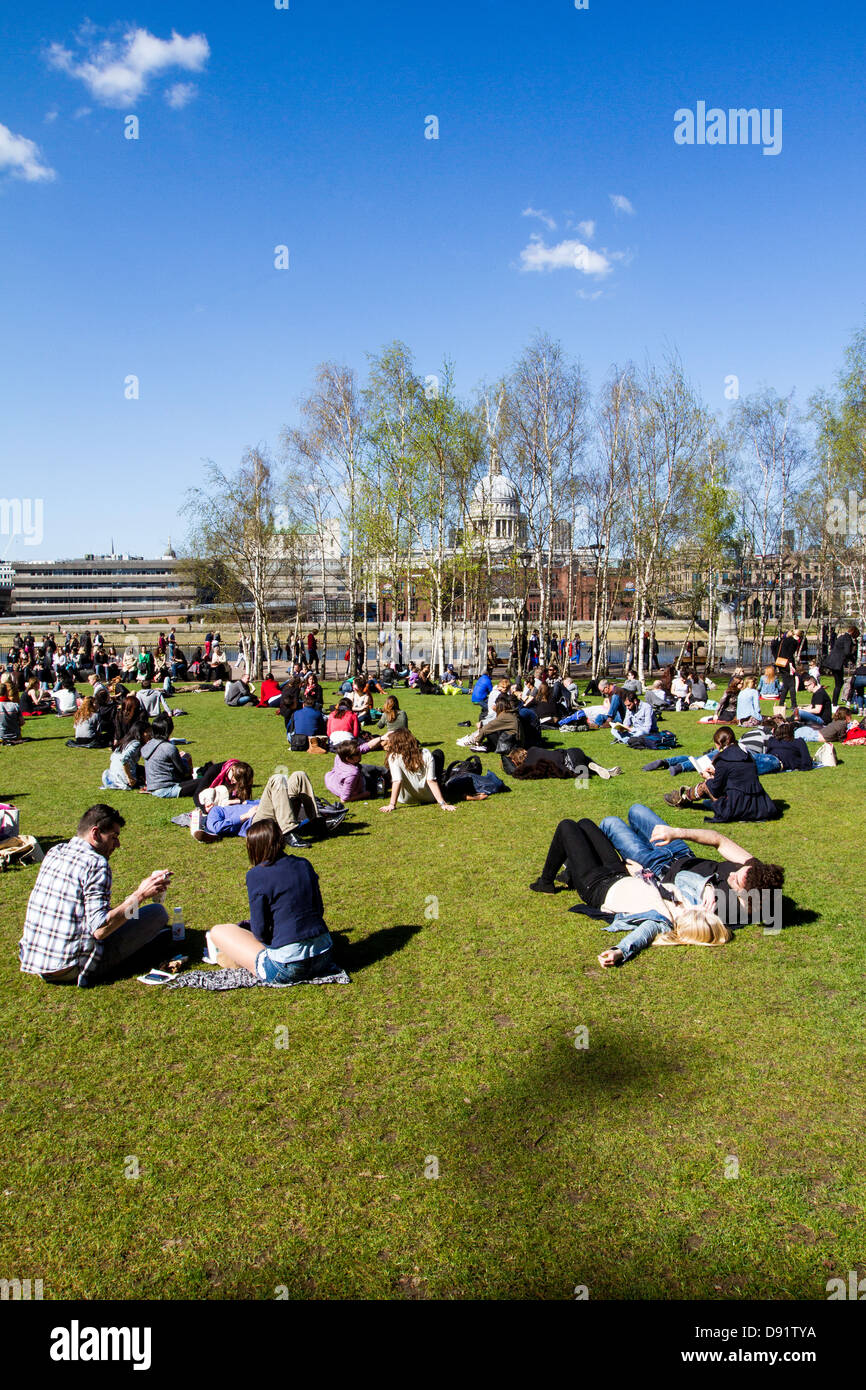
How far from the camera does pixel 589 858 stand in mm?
7590

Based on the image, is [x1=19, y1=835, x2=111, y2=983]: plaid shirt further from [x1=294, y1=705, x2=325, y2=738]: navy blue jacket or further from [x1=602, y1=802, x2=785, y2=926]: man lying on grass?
[x1=294, y1=705, x2=325, y2=738]: navy blue jacket

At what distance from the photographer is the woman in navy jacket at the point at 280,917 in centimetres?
600

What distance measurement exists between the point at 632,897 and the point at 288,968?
283 cm

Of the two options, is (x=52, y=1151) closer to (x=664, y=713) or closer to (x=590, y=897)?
(x=590, y=897)

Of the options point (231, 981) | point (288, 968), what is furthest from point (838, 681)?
point (231, 981)

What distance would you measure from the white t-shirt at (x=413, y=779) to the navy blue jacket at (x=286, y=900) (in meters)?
5.71

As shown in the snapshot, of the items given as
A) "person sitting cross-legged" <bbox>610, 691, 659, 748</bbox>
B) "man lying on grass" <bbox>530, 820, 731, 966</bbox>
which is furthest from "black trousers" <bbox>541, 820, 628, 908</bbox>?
"person sitting cross-legged" <bbox>610, 691, 659, 748</bbox>

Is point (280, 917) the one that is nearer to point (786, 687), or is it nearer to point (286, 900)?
point (286, 900)

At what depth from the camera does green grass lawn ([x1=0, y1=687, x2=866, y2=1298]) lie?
3.56 meters

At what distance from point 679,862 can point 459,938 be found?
1951mm
